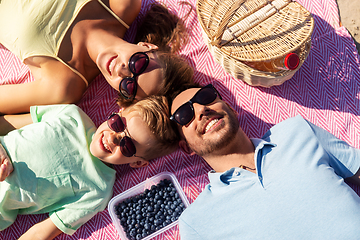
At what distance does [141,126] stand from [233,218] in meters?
1.04

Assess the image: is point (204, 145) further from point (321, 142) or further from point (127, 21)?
point (127, 21)

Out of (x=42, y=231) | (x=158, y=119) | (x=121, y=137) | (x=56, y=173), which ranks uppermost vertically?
(x=158, y=119)

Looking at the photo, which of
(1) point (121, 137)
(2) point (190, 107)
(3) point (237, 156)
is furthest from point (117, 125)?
(3) point (237, 156)

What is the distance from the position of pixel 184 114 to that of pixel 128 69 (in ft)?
2.01

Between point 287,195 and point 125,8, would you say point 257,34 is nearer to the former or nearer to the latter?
point 125,8

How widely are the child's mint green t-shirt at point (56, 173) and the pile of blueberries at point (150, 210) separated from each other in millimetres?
246

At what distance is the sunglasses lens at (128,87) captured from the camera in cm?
224

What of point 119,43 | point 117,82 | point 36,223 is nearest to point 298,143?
point 117,82

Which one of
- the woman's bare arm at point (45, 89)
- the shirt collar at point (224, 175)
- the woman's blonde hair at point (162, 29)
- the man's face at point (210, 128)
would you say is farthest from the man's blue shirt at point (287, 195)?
the woman's bare arm at point (45, 89)

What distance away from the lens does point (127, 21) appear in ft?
8.89

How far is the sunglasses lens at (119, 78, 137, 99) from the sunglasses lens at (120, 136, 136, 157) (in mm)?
380

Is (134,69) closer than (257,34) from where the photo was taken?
Yes

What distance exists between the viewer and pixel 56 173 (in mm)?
2396

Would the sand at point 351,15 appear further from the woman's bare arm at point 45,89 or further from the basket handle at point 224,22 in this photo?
the woman's bare arm at point 45,89
